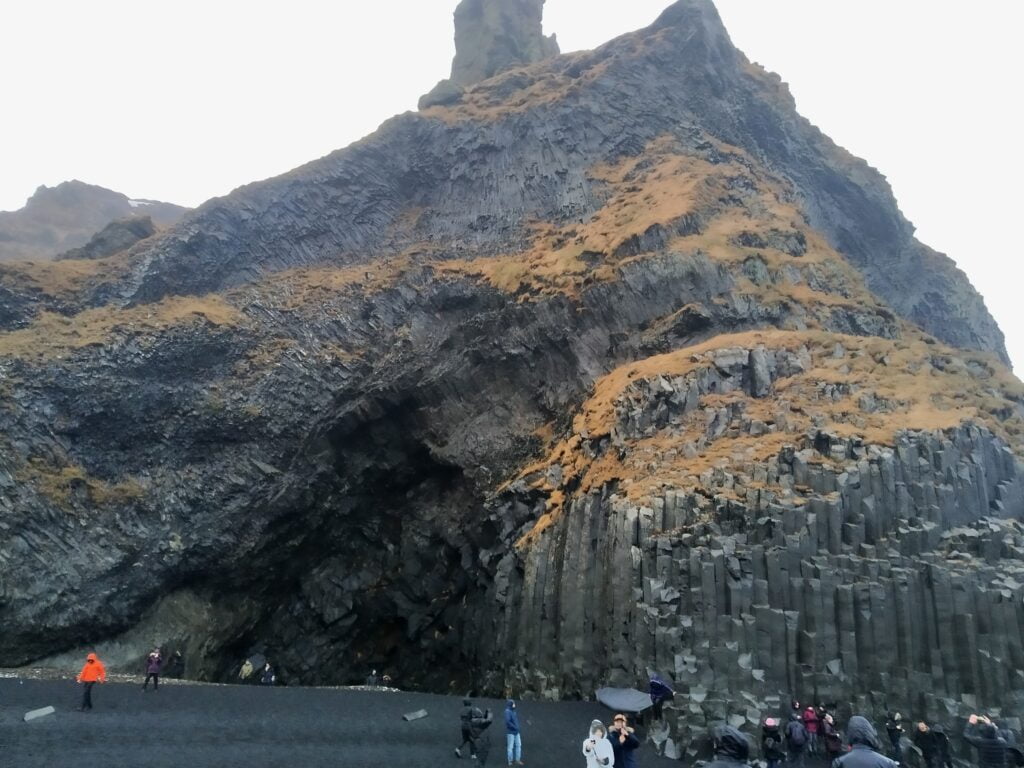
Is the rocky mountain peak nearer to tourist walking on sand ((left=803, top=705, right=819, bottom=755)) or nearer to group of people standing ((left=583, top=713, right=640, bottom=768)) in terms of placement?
tourist walking on sand ((left=803, top=705, right=819, bottom=755))

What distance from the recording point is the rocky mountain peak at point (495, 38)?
5756cm

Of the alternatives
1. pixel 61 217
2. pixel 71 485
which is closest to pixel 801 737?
pixel 71 485

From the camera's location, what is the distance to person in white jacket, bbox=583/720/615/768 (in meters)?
9.75

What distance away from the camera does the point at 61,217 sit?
75.0 m

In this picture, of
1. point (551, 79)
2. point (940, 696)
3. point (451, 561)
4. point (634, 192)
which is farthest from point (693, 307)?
point (551, 79)

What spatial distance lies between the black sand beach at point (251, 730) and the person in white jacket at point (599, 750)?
18.3 ft

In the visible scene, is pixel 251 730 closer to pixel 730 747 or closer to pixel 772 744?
pixel 772 744

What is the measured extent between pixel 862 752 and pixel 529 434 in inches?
978

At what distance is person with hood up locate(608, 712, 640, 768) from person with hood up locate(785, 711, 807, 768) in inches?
247

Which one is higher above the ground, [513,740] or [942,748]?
[513,740]

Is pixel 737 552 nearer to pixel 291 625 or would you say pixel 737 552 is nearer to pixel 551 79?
pixel 291 625

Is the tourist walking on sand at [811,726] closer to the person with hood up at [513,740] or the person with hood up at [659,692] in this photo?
the person with hood up at [659,692]

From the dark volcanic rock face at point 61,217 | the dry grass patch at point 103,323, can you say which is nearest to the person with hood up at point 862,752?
the dry grass patch at point 103,323

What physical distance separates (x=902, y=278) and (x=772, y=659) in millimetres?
41850
